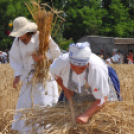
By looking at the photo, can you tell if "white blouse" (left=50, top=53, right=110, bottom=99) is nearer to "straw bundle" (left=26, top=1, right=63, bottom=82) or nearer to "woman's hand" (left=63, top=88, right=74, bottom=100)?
"woman's hand" (left=63, top=88, right=74, bottom=100)

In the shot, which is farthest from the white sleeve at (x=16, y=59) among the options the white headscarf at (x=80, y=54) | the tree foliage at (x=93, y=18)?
the tree foliage at (x=93, y=18)

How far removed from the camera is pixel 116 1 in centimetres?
2388

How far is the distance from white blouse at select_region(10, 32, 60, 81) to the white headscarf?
1116 millimetres

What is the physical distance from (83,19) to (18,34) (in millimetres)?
20443

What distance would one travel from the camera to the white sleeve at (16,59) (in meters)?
3.05

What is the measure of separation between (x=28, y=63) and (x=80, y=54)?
1.28m

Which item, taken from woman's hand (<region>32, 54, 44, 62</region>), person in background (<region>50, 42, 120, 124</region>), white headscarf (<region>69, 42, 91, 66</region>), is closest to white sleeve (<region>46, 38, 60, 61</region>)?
woman's hand (<region>32, 54, 44, 62</region>)

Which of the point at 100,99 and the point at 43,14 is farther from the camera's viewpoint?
the point at 43,14

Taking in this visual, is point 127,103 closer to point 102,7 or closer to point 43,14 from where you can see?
point 43,14

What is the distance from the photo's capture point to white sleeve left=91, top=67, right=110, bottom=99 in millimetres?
1965

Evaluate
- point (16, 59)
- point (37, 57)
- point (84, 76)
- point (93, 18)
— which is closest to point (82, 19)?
point (93, 18)

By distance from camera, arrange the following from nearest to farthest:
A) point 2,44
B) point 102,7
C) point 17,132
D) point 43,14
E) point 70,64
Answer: point 70,64
point 43,14
point 17,132
point 2,44
point 102,7

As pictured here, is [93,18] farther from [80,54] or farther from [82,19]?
[80,54]

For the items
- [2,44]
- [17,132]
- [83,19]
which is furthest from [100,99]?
[83,19]
